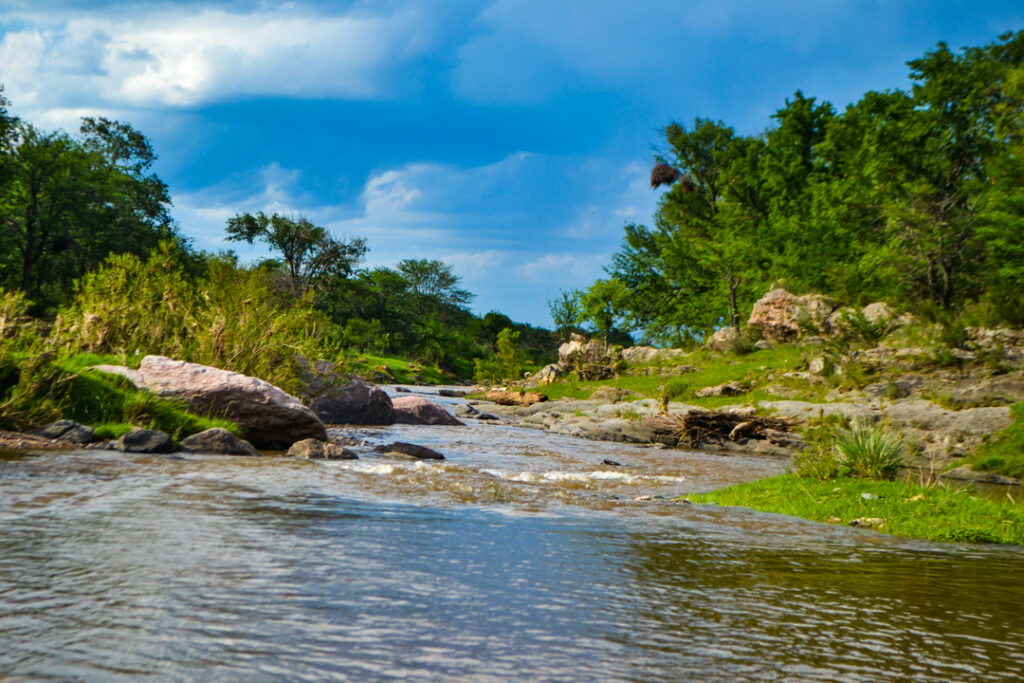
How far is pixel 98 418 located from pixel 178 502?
6651mm

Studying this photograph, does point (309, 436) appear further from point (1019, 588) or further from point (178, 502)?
→ point (1019, 588)

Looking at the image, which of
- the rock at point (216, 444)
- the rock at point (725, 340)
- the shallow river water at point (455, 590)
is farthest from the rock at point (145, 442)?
the rock at point (725, 340)

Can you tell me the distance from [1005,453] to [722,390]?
14.3 metres

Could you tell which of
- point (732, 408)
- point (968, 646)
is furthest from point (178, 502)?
point (732, 408)

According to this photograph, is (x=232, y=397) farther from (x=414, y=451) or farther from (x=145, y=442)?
(x=414, y=451)

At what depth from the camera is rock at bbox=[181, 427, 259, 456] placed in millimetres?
11477

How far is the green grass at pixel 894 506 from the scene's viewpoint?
7.73 metres

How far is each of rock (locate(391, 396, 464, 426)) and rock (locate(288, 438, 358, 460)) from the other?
10.5 metres

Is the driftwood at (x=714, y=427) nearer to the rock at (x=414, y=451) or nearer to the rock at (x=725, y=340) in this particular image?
the rock at (x=414, y=451)

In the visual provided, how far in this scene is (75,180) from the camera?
49188 millimetres

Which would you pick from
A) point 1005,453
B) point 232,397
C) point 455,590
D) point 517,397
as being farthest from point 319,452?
point 517,397

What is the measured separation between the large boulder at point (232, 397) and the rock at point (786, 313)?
2931cm

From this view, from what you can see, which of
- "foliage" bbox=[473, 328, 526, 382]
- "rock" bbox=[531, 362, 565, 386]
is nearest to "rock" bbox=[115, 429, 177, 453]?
"rock" bbox=[531, 362, 565, 386]

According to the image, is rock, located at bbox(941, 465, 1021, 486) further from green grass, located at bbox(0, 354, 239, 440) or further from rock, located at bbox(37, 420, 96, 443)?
rock, located at bbox(37, 420, 96, 443)
